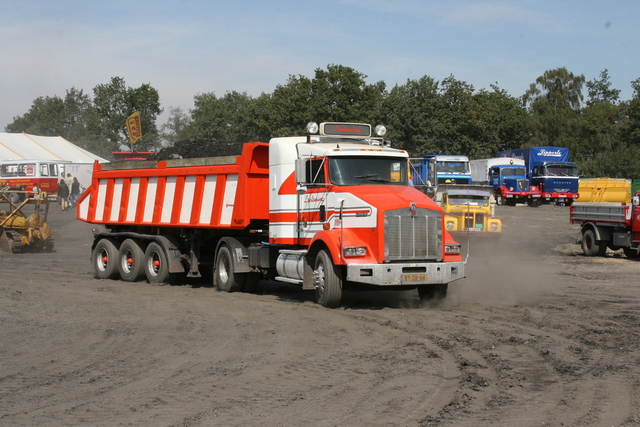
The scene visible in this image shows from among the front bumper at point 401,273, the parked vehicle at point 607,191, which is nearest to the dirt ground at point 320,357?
the front bumper at point 401,273

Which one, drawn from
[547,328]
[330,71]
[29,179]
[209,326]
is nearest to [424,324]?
[547,328]

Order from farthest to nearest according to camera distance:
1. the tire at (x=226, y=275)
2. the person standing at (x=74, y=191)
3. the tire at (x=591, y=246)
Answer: the person standing at (x=74, y=191), the tire at (x=591, y=246), the tire at (x=226, y=275)

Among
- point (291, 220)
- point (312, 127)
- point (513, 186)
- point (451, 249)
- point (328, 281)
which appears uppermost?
point (513, 186)

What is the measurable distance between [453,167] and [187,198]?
3222 cm

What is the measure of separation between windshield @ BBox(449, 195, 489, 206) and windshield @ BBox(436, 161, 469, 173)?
2202 centimetres

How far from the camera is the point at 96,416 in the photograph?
6355 millimetres

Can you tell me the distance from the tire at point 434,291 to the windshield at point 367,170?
6.77ft

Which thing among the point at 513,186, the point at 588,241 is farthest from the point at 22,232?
the point at 513,186

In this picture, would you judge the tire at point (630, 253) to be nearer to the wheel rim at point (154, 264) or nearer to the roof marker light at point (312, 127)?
the roof marker light at point (312, 127)

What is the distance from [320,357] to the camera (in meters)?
8.80

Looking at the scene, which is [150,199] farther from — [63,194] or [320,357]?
[63,194]

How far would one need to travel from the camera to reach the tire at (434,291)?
13.5 meters

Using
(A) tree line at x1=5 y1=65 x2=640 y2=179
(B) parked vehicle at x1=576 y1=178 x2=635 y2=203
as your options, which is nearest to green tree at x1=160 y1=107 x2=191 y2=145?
(A) tree line at x1=5 y1=65 x2=640 y2=179

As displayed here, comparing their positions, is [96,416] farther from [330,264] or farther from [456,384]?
[330,264]
